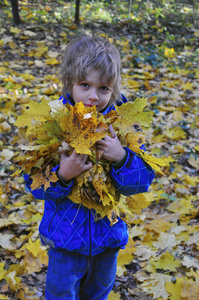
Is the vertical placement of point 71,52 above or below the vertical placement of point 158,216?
above

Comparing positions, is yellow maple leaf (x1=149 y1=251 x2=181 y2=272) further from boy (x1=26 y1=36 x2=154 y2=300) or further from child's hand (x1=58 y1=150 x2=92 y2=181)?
child's hand (x1=58 y1=150 x2=92 y2=181)

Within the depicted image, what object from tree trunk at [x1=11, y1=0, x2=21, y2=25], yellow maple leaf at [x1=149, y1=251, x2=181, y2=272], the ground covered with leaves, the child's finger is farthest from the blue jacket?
tree trunk at [x1=11, y1=0, x2=21, y2=25]

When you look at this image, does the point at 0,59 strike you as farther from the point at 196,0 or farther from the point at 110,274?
the point at 196,0

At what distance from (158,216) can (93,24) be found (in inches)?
241

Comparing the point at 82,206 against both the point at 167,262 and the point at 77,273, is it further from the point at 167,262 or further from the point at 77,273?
the point at 167,262

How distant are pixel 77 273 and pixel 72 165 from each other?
69cm

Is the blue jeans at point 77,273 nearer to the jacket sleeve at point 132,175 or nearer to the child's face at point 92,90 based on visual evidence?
the jacket sleeve at point 132,175

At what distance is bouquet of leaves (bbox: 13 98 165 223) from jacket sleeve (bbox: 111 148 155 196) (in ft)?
0.12

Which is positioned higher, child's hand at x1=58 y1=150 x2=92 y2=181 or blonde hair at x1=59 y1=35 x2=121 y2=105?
blonde hair at x1=59 y1=35 x2=121 y2=105

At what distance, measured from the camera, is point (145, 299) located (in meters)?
2.29

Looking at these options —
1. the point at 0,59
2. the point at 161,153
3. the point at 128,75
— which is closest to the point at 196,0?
the point at 128,75

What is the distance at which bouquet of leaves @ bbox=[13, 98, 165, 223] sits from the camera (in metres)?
1.37

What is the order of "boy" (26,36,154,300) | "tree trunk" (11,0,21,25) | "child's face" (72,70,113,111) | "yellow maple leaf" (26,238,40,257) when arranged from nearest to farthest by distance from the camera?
"boy" (26,36,154,300), "child's face" (72,70,113,111), "yellow maple leaf" (26,238,40,257), "tree trunk" (11,0,21,25)

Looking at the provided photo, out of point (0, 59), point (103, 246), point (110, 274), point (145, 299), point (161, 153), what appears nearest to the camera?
point (103, 246)
